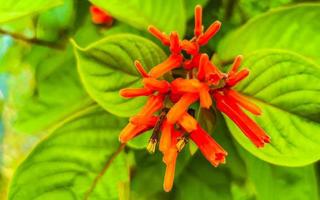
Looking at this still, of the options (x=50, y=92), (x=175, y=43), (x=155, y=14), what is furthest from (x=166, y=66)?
(x=50, y=92)

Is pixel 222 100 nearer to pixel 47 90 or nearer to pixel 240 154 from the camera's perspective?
pixel 240 154

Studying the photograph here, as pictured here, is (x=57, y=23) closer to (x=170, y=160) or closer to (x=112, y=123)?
(x=112, y=123)

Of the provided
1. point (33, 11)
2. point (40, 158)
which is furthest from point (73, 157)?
point (33, 11)

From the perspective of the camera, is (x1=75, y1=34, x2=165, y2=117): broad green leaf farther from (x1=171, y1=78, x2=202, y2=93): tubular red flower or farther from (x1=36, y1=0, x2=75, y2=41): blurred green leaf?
(x1=36, y1=0, x2=75, y2=41): blurred green leaf

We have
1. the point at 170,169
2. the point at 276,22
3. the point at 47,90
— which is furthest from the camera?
the point at 47,90

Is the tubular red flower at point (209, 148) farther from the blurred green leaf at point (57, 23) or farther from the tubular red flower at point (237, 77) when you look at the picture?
the blurred green leaf at point (57, 23)

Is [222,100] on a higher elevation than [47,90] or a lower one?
higher
